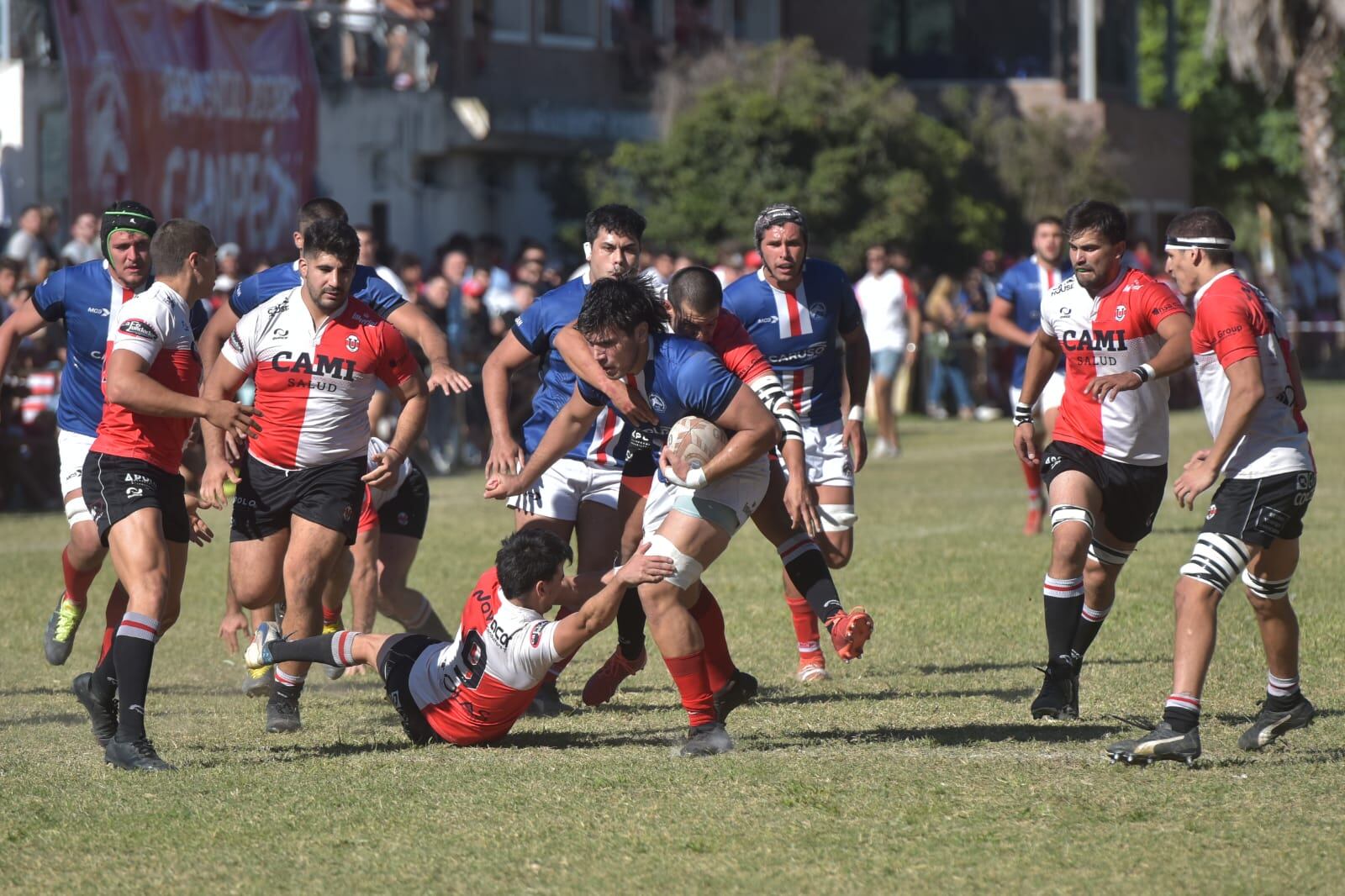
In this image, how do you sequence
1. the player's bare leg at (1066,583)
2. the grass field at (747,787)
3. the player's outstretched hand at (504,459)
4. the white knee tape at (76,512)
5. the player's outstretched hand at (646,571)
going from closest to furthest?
1. the grass field at (747,787)
2. the player's outstretched hand at (646,571)
3. the player's bare leg at (1066,583)
4. the player's outstretched hand at (504,459)
5. the white knee tape at (76,512)

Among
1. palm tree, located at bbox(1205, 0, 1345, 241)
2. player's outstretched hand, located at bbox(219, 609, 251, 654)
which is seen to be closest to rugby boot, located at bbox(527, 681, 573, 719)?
player's outstretched hand, located at bbox(219, 609, 251, 654)

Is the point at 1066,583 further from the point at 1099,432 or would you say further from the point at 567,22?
the point at 567,22

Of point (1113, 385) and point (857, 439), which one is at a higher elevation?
point (1113, 385)

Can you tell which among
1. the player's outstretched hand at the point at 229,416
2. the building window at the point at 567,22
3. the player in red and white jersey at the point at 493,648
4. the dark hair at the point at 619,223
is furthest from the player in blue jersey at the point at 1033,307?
the building window at the point at 567,22

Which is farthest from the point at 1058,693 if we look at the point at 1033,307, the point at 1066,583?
the point at 1033,307

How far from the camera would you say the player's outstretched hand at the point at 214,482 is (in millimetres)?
7844

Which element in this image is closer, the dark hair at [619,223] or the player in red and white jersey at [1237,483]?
the player in red and white jersey at [1237,483]

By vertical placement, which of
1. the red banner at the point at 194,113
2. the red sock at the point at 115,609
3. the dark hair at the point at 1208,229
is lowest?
the red sock at the point at 115,609

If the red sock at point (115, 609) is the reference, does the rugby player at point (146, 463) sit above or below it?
above

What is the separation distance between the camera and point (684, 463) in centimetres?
718

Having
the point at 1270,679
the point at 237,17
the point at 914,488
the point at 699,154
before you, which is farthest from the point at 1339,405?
the point at 1270,679

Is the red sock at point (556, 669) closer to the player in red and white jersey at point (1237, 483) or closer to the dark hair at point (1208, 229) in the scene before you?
the player in red and white jersey at point (1237, 483)

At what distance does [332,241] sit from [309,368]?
53cm

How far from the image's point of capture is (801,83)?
1161 inches
